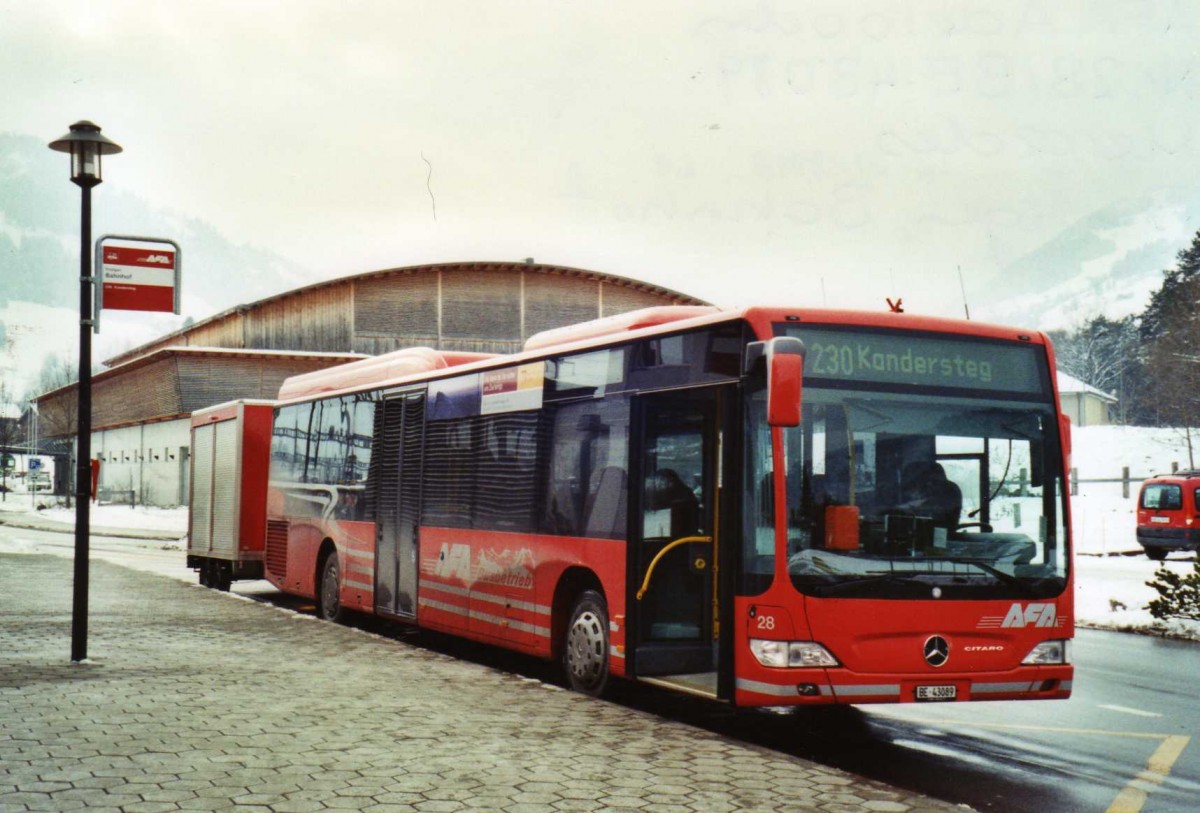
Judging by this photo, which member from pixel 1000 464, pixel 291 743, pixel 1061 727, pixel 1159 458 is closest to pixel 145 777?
pixel 291 743

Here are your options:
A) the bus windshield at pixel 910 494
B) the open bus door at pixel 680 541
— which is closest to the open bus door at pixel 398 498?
the open bus door at pixel 680 541

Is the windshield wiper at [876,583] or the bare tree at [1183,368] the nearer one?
the windshield wiper at [876,583]

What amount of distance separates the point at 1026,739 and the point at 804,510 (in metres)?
2.53

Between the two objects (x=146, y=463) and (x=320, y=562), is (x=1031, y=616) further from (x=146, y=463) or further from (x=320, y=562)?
(x=146, y=463)

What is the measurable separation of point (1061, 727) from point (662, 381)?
3916mm

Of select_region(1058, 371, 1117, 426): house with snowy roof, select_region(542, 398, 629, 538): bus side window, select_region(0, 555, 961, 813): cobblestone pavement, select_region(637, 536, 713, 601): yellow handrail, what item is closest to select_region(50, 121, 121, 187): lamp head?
select_region(0, 555, 961, 813): cobblestone pavement

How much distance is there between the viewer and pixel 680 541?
373 inches

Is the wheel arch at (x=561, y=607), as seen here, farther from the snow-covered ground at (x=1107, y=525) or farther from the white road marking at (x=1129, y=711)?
the snow-covered ground at (x=1107, y=525)

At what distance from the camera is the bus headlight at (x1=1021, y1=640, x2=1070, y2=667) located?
29.0ft

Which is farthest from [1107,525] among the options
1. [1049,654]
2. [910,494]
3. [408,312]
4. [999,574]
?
[910,494]

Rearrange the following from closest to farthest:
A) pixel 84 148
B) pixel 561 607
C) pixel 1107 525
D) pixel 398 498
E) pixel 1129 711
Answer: pixel 1129 711, pixel 561 607, pixel 84 148, pixel 398 498, pixel 1107 525

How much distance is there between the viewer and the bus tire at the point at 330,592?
16.4 meters

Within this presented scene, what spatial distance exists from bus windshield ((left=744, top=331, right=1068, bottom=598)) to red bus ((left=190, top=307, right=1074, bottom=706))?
0.01 metres

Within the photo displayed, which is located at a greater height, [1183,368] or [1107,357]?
[1107,357]
